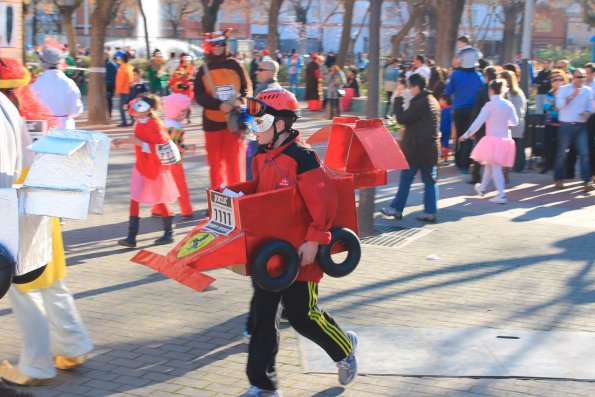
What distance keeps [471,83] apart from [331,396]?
10.1m

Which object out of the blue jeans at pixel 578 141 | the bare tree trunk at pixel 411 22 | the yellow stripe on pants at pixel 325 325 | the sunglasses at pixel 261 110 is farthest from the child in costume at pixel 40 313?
the bare tree trunk at pixel 411 22

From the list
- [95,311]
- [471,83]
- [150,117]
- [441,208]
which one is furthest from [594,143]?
[95,311]

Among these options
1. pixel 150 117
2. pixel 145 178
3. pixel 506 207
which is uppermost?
pixel 150 117

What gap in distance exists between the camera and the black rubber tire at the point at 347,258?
4785 mm

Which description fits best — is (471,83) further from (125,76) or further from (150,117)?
(125,76)

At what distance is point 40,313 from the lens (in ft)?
16.6

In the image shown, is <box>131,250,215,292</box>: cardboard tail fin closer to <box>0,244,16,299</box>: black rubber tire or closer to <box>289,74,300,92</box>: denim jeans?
<box>0,244,16,299</box>: black rubber tire

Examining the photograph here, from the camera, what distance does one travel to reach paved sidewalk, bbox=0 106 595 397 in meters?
5.34

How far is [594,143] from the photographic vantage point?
13234 millimetres

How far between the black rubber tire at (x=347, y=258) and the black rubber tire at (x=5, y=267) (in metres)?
1.67

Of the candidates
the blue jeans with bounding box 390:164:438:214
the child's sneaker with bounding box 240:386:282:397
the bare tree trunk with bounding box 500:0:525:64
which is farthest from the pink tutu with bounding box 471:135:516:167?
the bare tree trunk with bounding box 500:0:525:64

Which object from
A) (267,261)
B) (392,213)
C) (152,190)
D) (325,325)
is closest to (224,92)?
(152,190)

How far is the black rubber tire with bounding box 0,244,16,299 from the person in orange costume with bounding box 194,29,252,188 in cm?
550

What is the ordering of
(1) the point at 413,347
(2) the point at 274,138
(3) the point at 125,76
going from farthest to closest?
(3) the point at 125,76 < (1) the point at 413,347 < (2) the point at 274,138
